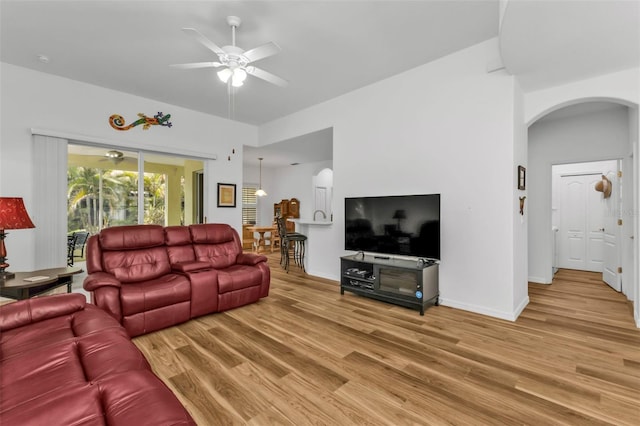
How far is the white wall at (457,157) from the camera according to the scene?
3.17 metres

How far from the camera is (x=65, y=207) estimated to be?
4.02 meters

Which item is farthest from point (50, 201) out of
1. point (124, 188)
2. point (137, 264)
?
point (137, 264)

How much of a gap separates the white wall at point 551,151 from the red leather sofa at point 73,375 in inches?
220

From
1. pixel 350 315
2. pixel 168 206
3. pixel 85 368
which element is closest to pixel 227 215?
pixel 168 206

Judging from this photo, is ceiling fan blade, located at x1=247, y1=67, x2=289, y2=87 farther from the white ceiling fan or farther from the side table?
the side table

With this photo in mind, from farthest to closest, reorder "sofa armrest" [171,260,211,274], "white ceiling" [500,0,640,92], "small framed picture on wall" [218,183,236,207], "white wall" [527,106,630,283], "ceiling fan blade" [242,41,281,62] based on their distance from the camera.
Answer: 1. "small framed picture on wall" [218,183,236,207]
2. "white wall" [527,106,630,283]
3. "sofa armrest" [171,260,211,274]
4. "ceiling fan blade" [242,41,281,62]
5. "white ceiling" [500,0,640,92]

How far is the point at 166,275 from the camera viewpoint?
3.38 m

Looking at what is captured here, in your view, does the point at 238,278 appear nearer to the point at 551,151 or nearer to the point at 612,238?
the point at 551,151

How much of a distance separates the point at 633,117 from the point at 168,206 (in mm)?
→ 6697

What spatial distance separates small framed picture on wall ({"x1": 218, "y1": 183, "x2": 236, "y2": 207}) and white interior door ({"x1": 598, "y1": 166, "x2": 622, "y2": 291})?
21.2ft

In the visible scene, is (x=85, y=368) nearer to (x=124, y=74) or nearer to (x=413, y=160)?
(x=413, y=160)

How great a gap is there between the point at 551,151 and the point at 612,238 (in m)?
1.66

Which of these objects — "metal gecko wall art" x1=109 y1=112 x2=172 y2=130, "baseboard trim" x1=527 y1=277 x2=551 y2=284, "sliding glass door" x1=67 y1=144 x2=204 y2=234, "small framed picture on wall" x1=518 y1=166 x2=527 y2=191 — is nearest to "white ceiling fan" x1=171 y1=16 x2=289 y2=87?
"metal gecko wall art" x1=109 y1=112 x2=172 y2=130

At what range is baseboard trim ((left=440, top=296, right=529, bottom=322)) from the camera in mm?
3148
